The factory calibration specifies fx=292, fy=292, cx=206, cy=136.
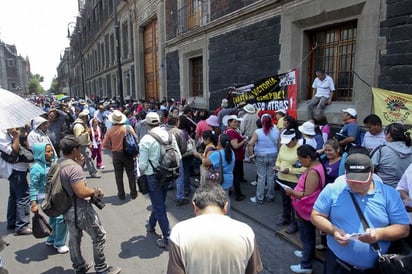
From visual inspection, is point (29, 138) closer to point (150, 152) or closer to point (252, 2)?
point (150, 152)

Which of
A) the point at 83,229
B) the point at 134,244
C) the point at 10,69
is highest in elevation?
the point at 10,69

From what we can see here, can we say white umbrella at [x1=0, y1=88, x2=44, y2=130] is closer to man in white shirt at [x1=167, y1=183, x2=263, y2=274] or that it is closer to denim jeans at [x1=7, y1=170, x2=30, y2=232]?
man in white shirt at [x1=167, y1=183, x2=263, y2=274]

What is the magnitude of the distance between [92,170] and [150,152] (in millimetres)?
4323

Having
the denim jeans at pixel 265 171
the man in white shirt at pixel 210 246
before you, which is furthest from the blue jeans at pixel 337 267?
the denim jeans at pixel 265 171

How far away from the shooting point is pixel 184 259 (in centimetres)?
169

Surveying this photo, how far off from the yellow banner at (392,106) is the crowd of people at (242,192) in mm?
491

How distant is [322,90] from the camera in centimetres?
661

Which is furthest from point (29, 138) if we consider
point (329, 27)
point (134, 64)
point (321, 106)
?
point (134, 64)

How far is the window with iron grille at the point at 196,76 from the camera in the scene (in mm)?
13195

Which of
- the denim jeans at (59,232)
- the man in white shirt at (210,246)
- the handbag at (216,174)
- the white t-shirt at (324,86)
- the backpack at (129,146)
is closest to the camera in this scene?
the man in white shirt at (210,246)

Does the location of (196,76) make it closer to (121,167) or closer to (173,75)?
(173,75)

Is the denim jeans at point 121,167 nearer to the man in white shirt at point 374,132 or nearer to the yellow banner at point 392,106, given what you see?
the man in white shirt at point 374,132

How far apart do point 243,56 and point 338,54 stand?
3.21 metres

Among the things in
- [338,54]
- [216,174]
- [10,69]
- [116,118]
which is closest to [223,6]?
[338,54]
